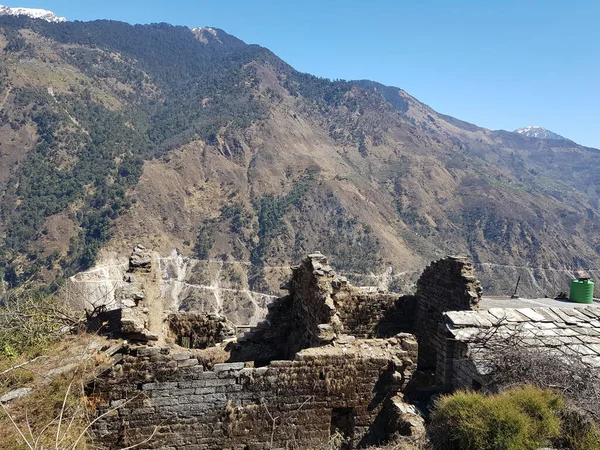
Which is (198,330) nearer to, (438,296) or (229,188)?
(438,296)

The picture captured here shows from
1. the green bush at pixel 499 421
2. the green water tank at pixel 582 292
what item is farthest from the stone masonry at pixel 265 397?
the green water tank at pixel 582 292

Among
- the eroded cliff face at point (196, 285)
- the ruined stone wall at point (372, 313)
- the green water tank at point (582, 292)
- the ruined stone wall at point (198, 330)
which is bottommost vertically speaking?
the eroded cliff face at point (196, 285)

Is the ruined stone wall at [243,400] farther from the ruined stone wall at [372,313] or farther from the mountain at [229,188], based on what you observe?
the mountain at [229,188]

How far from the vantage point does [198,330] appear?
38.2 ft

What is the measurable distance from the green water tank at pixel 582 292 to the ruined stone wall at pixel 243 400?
8.86 meters

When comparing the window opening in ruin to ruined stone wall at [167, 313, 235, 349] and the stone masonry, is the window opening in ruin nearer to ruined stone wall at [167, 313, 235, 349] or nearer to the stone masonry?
the stone masonry

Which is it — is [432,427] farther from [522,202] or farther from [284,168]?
[522,202]

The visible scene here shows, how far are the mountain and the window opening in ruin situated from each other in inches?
2261

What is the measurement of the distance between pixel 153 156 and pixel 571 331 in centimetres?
9770

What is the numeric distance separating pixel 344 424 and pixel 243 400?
5.60 ft

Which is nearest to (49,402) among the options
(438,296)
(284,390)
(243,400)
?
(243,400)

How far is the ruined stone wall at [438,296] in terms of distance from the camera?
1008 centimetres

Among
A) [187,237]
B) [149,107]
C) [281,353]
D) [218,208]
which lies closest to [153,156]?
[218,208]

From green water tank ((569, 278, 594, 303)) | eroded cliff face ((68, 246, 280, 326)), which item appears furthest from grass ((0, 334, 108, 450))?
eroded cliff face ((68, 246, 280, 326))
